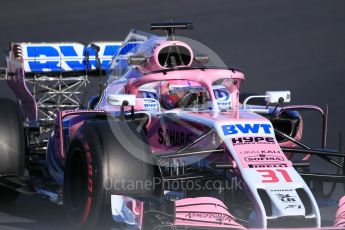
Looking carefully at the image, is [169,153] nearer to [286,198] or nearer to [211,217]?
[211,217]

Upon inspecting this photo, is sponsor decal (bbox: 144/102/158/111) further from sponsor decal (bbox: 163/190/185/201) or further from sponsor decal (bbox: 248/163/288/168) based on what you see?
sponsor decal (bbox: 248/163/288/168)

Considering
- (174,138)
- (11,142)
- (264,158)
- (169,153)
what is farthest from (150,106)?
(264,158)

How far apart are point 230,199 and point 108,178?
1180mm

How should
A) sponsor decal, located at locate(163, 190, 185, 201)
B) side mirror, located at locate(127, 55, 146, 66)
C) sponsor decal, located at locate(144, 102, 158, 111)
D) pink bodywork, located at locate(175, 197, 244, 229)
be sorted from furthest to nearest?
side mirror, located at locate(127, 55, 146, 66), sponsor decal, located at locate(144, 102, 158, 111), sponsor decal, located at locate(163, 190, 185, 201), pink bodywork, located at locate(175, 197, 244, 229)

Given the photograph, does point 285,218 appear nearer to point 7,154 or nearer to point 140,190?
point 140,190

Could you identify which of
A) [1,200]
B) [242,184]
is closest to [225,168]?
[242,184]

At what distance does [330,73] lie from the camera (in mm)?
20016

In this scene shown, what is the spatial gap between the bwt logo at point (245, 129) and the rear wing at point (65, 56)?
14.2 feet

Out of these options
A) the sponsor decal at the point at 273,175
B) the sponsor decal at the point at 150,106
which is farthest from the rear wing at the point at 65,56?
the sponsor decal at the point at 273,175

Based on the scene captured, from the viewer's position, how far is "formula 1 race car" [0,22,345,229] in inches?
322

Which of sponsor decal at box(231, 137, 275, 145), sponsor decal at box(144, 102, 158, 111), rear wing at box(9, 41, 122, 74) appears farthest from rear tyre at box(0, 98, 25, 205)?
sponsor decal at box(231, 137, 275, 145)

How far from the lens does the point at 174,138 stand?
9.59 m

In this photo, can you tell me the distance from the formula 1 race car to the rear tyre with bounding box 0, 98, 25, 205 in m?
0.01

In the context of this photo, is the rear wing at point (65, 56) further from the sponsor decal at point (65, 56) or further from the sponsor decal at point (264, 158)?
the sponsor decal at point (264, 158)
